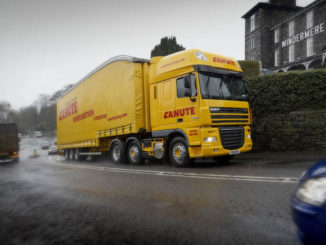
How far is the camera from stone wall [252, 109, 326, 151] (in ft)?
36.4

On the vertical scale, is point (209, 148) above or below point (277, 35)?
below

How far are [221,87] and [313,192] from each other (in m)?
6.90

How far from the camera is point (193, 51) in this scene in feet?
28.3

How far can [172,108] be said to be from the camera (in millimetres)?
9125

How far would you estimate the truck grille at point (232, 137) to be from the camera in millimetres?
8453

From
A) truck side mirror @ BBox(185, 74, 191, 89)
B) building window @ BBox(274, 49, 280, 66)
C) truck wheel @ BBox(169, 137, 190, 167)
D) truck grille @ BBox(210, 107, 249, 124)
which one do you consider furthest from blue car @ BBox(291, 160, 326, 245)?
building window @ BBox(274, 49, 280, 66)

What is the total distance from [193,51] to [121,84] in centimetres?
365

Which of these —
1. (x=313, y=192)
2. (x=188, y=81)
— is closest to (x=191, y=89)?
(x=188, y=81)

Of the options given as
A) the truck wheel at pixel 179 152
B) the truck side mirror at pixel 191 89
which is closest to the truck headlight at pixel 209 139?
the truck wheel at pixel 179 152

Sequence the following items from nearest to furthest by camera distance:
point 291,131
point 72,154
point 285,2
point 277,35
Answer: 1. point 291,131
2. point 72,154
3. point 277,35
4. point 285,2

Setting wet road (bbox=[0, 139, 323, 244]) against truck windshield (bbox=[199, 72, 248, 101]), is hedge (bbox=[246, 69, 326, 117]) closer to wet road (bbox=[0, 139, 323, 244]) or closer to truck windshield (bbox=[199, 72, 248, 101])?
truck windshield (bbox=[199, 72, 248, 101])

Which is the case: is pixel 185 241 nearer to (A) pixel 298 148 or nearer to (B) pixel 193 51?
(B) pixel 193 51

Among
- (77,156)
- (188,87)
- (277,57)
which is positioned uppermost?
(277,57)

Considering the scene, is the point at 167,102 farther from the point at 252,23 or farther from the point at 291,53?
the point at 252,23
